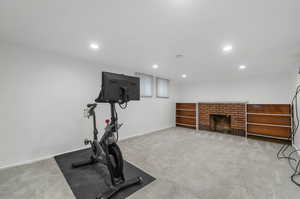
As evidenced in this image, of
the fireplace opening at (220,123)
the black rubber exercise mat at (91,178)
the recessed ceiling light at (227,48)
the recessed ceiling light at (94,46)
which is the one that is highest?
the recessed ceiling light at (94,46)

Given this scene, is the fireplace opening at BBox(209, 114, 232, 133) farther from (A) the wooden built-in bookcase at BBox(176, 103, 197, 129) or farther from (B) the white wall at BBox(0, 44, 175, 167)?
(B) the white wall at BBox(0, 44, 175, 167)

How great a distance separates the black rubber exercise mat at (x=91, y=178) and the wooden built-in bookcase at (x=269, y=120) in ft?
14.7

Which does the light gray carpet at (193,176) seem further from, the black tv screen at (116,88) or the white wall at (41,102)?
the black tv screen at (116,88)

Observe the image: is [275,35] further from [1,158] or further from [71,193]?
[1,158]

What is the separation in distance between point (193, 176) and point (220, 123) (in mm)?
3988

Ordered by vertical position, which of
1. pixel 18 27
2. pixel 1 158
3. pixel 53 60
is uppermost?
pixel 18 27

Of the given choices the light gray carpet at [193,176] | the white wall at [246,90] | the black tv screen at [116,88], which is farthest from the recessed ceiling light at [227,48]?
the white wall at [246,90]

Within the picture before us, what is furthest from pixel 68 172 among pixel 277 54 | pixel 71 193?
pixel 277 54

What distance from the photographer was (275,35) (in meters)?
1.98

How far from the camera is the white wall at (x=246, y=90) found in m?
4.30

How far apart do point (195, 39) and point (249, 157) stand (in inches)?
114

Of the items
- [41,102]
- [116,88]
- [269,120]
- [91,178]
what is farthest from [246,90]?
[41,102]

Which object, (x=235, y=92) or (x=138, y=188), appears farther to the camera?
(x=235, y=92)

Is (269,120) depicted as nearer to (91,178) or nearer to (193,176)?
(193,176)
